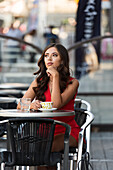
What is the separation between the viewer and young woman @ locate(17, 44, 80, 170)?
13.3 ft

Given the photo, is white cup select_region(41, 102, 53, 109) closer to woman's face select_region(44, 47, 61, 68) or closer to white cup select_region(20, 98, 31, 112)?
white cup select_region(20, 98, 31, 112)

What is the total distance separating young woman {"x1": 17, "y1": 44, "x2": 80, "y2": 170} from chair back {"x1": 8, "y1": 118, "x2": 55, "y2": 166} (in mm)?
490

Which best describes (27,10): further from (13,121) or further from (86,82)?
(13,121)

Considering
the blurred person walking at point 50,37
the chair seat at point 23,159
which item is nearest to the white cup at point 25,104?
the chair seat at point 23,159

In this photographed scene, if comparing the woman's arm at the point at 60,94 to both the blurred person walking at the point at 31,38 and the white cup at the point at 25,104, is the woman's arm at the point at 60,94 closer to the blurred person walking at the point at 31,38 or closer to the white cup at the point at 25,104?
the white cup at the point at 25,104

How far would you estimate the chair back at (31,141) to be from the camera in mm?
3477

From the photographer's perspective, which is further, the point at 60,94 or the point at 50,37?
the point at 50,37

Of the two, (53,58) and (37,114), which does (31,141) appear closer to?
(37,114)

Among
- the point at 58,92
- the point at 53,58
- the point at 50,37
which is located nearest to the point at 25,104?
the point at 58,92

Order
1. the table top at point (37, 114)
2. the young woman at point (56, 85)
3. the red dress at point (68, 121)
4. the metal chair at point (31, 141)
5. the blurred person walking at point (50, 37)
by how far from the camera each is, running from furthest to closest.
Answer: the blurred person walking at point (50, 37), the young woman at point (56, 85), the red dress at point (68, 121), the table top at point (37, 114), the metal chair at point (31, 141)

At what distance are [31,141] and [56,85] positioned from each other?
74cm

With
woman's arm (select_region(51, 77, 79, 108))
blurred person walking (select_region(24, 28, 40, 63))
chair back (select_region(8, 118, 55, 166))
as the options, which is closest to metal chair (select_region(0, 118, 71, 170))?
chair back (select_region(8, 118, 55, 166))

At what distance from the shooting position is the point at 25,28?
9664 millimetres

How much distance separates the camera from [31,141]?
3.50 m
